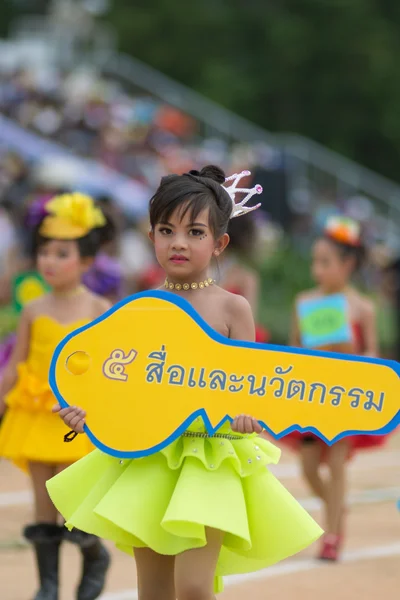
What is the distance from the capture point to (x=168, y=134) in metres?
20.9

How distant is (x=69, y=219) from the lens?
5.63 meters

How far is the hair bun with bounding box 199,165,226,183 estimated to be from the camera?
4.25 meters

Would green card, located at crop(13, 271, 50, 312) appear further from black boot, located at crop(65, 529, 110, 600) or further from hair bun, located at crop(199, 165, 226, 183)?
hair bun, located at crop(199, 165, 226, 183)

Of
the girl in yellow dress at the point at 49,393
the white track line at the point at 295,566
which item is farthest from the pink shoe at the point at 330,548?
the girl in yellow dress at the point at 49,393

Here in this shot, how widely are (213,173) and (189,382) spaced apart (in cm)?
78

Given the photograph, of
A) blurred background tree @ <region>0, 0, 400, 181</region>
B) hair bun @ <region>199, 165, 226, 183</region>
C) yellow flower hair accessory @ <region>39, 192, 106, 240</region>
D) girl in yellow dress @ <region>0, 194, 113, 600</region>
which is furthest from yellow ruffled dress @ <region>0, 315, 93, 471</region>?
blurred background tree @ <region>0, 0, 400, 181</region>

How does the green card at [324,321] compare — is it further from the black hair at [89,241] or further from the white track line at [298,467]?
the white track line at [298,467]

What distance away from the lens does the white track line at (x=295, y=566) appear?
566 cm

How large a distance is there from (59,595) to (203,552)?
198cm

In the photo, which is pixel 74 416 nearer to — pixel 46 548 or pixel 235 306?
pixel 235 306

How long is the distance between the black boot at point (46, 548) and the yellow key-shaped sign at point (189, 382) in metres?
1.56

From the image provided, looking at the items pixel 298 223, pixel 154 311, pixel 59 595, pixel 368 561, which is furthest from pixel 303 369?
pixel 298 223

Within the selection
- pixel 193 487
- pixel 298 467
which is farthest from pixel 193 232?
pixel 298 467

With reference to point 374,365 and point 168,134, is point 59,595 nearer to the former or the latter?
point 374,365
